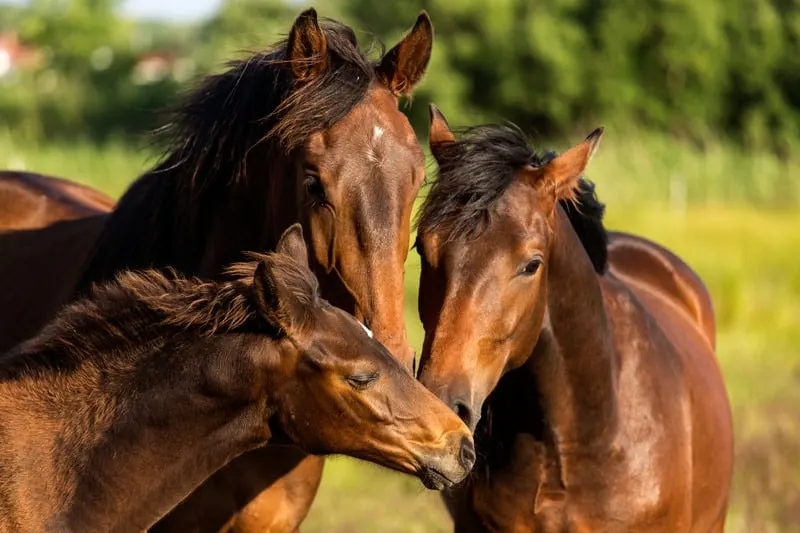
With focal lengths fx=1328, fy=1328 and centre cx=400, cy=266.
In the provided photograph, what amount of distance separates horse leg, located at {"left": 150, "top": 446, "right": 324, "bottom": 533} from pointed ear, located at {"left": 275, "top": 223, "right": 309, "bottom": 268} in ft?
3.28

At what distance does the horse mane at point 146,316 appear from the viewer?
3.86 meters

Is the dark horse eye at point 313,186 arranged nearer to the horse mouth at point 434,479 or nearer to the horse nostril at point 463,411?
the horse nostril at point 463,411

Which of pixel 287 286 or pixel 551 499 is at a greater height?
pixel 287 286

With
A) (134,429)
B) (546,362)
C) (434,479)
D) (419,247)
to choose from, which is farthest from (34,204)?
(434,479)

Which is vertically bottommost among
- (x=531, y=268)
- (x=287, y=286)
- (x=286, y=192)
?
(x=531, y=268)

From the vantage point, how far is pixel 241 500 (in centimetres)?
462

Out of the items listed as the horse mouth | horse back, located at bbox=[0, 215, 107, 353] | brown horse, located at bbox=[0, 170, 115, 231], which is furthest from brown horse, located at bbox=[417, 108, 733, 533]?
brown horse, located at bbox=[0, 170, 115, 231]

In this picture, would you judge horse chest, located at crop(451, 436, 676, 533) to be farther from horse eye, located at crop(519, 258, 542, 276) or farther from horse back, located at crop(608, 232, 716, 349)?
horse back, located at crop(608, 232, 716, 349)

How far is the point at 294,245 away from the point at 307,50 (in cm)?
84

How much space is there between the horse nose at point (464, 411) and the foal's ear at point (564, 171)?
0.85m

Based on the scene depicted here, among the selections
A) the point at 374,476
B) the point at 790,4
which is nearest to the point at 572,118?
the point at 790,4

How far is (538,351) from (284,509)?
3.51 ft

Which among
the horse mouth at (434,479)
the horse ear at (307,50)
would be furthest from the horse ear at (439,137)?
the horse mouth at (434,479)

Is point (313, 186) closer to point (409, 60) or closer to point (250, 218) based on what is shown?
point (250, 218)
